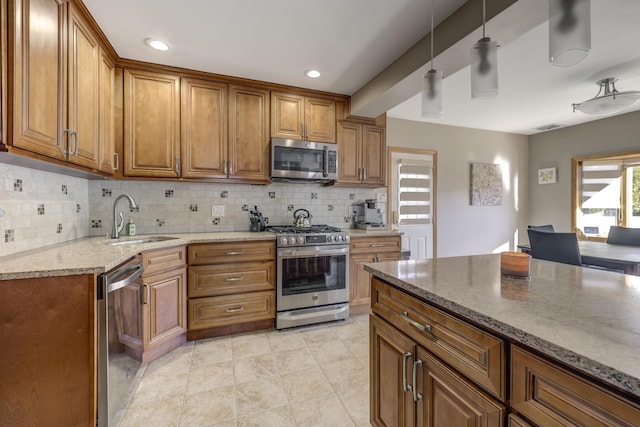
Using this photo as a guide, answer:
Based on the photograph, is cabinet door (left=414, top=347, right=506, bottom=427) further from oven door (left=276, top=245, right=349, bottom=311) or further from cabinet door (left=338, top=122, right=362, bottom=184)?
cabinet door (left=338, top=122, right=362, bottom=184)

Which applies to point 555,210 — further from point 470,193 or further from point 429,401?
point 429,401

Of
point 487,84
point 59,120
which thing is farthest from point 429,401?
point 59,120

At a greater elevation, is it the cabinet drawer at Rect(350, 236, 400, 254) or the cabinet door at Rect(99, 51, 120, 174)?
the cabinet door at Rect(99, 51, 120, 174)

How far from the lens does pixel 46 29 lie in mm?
1538

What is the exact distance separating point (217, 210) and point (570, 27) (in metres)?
2.94

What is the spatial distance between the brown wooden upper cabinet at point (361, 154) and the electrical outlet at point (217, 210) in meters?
1.32

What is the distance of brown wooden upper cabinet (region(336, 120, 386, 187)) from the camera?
10.8 feet

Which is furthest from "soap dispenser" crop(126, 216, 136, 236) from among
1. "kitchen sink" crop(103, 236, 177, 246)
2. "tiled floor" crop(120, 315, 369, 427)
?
"tiled floor" crop(120, 315, 369, 427)

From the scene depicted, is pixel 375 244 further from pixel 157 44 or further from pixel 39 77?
pixel 39 77

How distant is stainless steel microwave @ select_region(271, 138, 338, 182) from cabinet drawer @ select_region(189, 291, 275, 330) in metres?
1.22

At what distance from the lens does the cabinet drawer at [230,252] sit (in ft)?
8.06

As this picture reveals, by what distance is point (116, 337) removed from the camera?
156 cm

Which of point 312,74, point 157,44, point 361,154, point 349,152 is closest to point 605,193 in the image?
point 361,154

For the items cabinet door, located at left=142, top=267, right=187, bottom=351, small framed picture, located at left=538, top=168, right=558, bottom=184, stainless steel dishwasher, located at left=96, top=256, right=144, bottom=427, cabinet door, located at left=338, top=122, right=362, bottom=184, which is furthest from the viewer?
small framed picture, located at left=538, top=168, right=558, bottom=184
